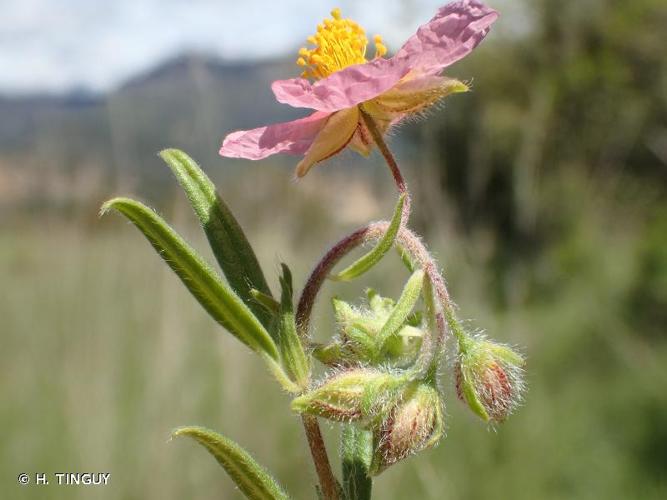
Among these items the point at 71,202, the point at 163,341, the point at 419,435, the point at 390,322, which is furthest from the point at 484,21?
the point at 71,202

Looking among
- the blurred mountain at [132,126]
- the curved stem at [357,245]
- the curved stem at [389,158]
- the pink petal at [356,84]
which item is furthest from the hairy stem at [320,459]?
the blurred mountain at [132,126]

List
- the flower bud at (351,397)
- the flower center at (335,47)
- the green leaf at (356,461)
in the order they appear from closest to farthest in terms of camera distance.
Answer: the flower bud at (351,397)
the green leaf at (356,461)
the flower center at (335,47)

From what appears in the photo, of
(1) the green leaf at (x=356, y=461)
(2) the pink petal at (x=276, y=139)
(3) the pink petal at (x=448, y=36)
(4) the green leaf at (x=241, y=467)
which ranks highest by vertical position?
(3) the pink petal at (x=448, y=36)

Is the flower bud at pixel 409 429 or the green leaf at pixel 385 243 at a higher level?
the green leaf at pixel 385 243

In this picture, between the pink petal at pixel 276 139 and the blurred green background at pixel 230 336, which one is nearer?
the pink petal at pixel 276 139

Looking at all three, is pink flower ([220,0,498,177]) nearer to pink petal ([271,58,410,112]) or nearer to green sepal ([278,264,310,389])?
pink petal ([271,58,410,112])

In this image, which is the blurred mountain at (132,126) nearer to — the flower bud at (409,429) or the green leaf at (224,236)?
the green leaf at (224,236)
